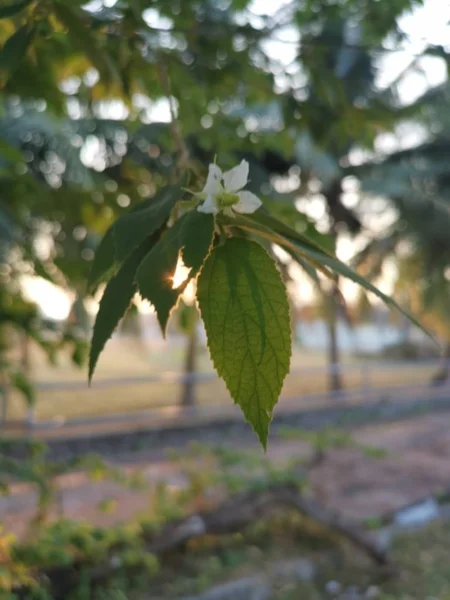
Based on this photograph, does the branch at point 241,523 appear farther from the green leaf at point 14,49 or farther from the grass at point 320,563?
the green leaf at point 14,49

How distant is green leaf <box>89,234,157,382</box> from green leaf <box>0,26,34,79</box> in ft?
0.65

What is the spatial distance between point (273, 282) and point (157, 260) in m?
0.05

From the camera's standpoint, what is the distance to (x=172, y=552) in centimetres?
144

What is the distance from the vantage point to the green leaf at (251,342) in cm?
23

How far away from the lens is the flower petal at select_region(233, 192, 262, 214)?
259mm

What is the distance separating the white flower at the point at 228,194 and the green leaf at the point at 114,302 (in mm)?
39

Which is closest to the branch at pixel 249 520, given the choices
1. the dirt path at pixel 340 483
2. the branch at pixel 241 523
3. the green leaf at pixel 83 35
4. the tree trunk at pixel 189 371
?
the branch at pixel 241 523

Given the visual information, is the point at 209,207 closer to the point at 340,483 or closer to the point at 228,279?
the point at 228,279

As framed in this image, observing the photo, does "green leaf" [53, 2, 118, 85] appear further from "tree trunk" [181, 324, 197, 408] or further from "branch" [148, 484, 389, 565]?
"tree trunk" [181, 324, 197, 408]

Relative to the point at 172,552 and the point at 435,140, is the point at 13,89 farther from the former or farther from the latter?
the point at 435,140

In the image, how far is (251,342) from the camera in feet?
0.75

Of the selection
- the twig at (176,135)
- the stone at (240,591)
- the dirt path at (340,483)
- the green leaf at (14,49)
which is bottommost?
the dirt path at (340,483)

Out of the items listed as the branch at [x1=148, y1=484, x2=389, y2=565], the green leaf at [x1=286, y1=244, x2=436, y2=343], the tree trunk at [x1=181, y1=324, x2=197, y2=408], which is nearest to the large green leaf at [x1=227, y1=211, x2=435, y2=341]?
the green leaf at [x1=286, y1=244, x2=436, y2=343]

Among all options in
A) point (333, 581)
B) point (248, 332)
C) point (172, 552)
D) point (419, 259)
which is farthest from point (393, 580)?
point (419, 259)
